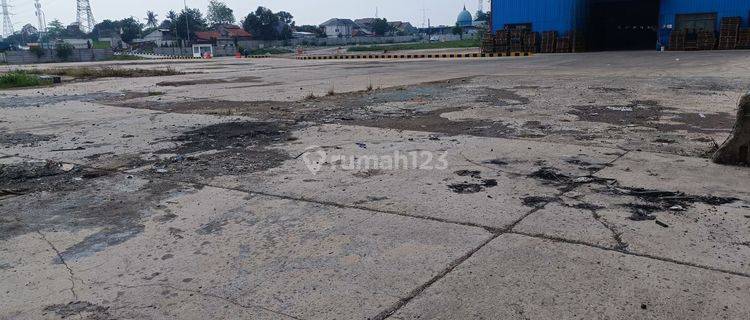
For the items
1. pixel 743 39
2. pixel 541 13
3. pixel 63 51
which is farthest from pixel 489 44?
pixel 63 51

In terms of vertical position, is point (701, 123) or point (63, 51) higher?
point (63, 51)

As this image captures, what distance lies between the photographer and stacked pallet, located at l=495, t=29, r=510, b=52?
131 ft

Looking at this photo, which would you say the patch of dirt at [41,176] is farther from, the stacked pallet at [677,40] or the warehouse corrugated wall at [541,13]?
the stacked pallet at [677,40]

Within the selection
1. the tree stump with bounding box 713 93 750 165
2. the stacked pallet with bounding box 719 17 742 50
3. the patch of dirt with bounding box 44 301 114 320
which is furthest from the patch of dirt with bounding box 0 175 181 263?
the stacked pallet with bounding box 719 17 742 50

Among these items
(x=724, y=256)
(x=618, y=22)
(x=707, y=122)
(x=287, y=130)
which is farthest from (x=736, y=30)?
(x=724, y=256)

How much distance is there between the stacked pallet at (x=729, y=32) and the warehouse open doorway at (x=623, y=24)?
344 inches

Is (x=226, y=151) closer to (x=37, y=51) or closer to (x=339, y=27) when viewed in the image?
(x=37, y=51)

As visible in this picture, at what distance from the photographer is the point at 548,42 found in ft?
126

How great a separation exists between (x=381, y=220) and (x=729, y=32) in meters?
36.1

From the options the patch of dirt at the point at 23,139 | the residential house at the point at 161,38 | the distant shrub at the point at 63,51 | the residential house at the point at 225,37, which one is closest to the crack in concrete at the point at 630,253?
the patch of dirt at the point at 23,139

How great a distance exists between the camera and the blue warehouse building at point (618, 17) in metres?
33.6

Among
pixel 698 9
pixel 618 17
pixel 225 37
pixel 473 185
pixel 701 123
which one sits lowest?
pixel 473 185

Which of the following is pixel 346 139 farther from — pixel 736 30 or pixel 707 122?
pixel 736 30

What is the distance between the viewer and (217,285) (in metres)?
3.04
